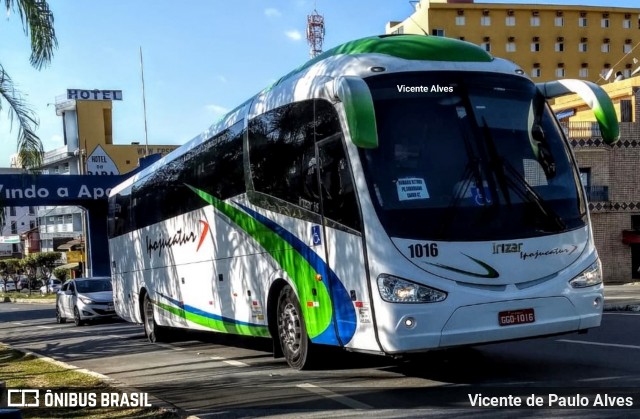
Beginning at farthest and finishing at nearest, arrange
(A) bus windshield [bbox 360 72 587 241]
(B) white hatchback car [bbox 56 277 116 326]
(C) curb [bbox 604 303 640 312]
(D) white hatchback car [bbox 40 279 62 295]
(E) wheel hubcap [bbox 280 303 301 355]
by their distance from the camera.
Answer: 1. (D) white hatchback car [bbox 40 279 62 295]
2. (B) white hatchback car [bbox 56 277 116 326]
3. (C) curb [bbox 604 303 640 312]
4. (E) wheel hubcap [bbox 280 303 301 355]
5. (A) bus windshield [bbox 360 72 587 241]

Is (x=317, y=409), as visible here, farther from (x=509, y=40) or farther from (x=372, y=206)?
(x=509, y=40)

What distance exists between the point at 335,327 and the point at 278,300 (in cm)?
188

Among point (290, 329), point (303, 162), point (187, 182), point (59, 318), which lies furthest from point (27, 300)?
point (303, 162)

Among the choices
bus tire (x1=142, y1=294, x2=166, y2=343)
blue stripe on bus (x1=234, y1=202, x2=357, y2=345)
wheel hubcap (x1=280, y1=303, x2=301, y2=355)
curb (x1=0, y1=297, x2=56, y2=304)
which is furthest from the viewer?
curb (x1=0, y1=297, x2=56, y2=304)

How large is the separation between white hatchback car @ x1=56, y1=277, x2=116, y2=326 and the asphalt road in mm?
10741

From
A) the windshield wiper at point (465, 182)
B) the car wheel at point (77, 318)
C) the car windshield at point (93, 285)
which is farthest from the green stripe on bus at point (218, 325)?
the car windshield at point (93, 285)

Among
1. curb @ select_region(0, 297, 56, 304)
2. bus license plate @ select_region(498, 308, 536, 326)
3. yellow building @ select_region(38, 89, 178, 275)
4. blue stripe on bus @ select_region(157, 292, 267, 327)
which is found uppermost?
yellow building @ select_region(38, 89, 178, 275)

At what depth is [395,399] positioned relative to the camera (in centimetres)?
788

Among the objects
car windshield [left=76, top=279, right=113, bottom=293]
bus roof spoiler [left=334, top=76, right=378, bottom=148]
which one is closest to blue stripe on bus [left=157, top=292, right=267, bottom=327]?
bus roof spoiler [left=334, top=76, right=378, bottom=148]

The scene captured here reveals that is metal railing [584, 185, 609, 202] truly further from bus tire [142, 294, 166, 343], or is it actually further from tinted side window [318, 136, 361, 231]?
tinted side window [318, 136, 361, 231]

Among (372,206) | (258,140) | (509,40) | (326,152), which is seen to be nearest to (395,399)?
(372,206)

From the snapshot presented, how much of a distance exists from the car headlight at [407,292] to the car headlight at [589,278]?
1.56 meters

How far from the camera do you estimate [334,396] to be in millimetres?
8195

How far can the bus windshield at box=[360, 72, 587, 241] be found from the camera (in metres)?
7.80
